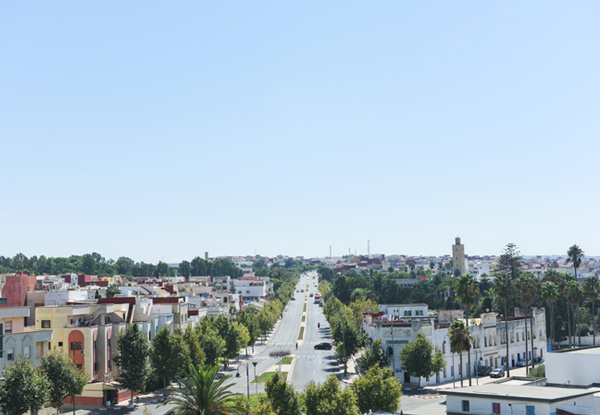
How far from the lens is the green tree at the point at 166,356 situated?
276 feet

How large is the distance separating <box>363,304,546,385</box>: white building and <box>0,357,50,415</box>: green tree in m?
53.1

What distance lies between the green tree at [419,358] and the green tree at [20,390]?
49.5m

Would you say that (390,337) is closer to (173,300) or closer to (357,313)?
(173,300)

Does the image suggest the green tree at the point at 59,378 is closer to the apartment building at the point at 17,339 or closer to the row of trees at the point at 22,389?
the row of trees at the point at 22,389

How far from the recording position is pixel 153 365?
84.8 metres

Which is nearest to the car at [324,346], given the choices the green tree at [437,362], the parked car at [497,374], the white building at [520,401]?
the parked car at [497,374]

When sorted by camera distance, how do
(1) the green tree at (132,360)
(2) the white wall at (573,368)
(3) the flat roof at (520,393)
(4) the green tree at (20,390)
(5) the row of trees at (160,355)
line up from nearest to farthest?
(3) the flat roof at (520,393), (4) the green tree at (20,390), (2) the white wall at (573,368), (1) the green tree at (132,360), (5) the row of trees at (160,355)

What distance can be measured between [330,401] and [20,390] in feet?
93.3

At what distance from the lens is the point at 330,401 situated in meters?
54.6

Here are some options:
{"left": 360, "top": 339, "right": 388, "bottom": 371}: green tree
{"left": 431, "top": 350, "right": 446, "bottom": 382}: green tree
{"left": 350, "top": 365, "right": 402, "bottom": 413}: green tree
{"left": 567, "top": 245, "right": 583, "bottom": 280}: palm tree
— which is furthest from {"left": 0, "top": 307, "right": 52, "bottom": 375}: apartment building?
{"left": 567, "top": 245, "right": 583, "bottom": 280}: palm tree

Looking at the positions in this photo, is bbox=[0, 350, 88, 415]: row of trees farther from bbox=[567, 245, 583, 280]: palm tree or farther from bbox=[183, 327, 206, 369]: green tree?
bbox=[567, 245, 583, 280]: palm tree

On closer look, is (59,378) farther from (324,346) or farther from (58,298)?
(324,346)

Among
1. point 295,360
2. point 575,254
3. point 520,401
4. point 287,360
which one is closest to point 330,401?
point 520,401

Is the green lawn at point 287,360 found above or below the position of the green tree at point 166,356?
below
